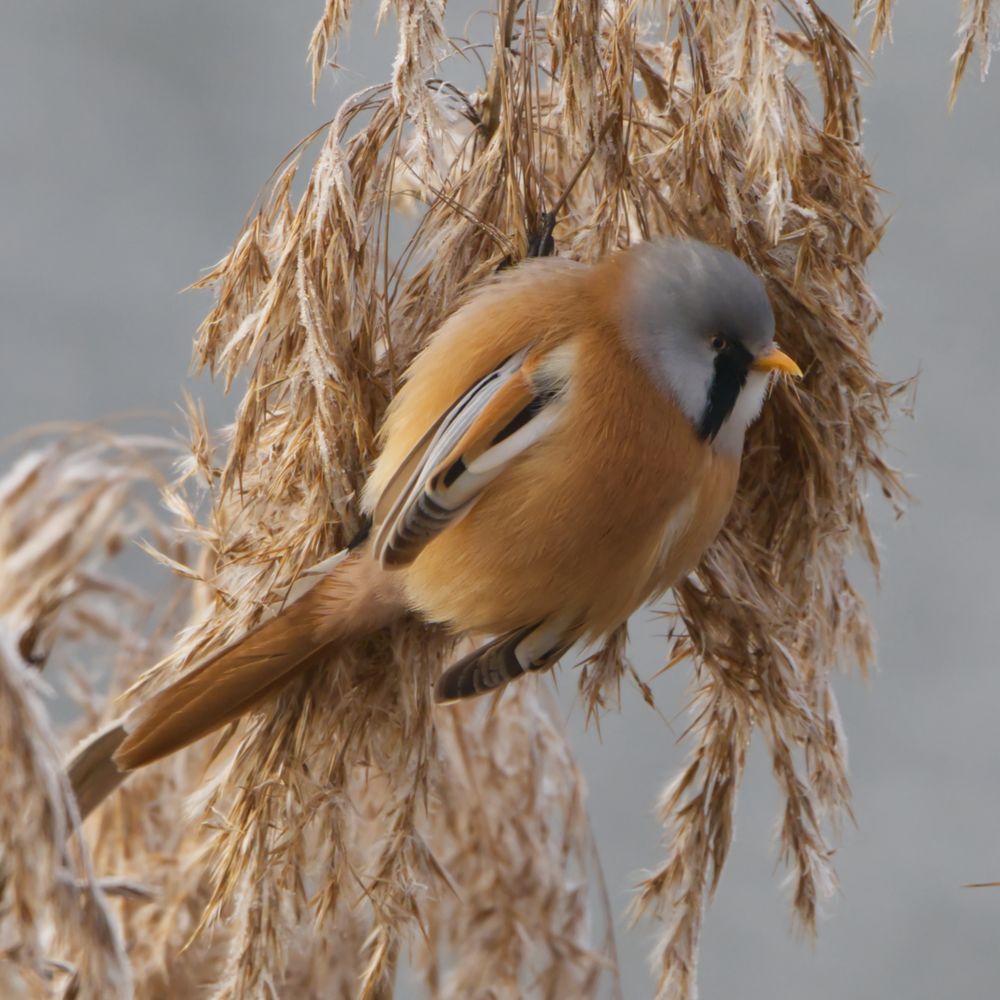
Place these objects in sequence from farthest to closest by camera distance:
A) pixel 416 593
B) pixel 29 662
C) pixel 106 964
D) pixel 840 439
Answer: pixel 29 662
pixel 840 439
pixel 416 593
pixel 106 964

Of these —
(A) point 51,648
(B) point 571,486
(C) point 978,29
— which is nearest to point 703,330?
(B) point 571,486

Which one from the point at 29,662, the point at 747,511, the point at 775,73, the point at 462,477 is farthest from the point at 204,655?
the point at 775,73

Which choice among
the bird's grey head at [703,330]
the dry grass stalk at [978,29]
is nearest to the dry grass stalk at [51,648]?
the bird's grey head at [703,330]

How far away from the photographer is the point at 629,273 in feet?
3.58

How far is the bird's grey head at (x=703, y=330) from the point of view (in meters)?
1.05

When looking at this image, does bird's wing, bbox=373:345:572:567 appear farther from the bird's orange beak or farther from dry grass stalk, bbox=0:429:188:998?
dry grass stalk, bbox=0:429:188:998

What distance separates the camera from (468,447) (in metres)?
1.06

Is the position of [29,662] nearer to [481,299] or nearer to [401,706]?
[401,706]

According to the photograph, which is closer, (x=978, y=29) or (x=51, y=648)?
(x=978, y=29)

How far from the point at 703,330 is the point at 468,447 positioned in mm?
204

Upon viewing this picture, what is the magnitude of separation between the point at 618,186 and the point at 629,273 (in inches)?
2.6

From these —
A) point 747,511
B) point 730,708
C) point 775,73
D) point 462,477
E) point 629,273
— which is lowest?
point 730,708

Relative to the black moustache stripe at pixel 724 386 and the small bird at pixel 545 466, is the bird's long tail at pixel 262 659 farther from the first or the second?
the black moustache stripe at pixel 724 386

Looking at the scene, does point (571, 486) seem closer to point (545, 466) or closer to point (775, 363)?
point (545, 466)
